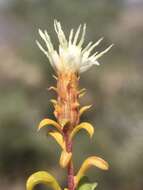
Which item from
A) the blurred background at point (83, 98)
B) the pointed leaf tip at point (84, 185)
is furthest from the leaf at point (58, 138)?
the blurred background at point (83, 98)

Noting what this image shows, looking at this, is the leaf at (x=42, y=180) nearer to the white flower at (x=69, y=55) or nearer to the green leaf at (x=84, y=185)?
the green leaf at (x=84, y=185)

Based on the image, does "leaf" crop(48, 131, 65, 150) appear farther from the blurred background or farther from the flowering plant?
the blurred background

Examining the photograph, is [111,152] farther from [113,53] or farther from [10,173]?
[113,53]

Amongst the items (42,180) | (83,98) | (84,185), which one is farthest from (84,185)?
(83,98)

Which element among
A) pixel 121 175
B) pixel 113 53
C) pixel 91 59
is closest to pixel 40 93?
pixel 113 53

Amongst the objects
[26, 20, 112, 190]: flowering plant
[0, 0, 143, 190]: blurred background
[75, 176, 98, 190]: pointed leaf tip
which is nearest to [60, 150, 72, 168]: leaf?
[26, 20, 112, 190]: flowering plant

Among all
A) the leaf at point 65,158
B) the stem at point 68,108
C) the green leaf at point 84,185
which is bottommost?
the green leaf at point 84,185
